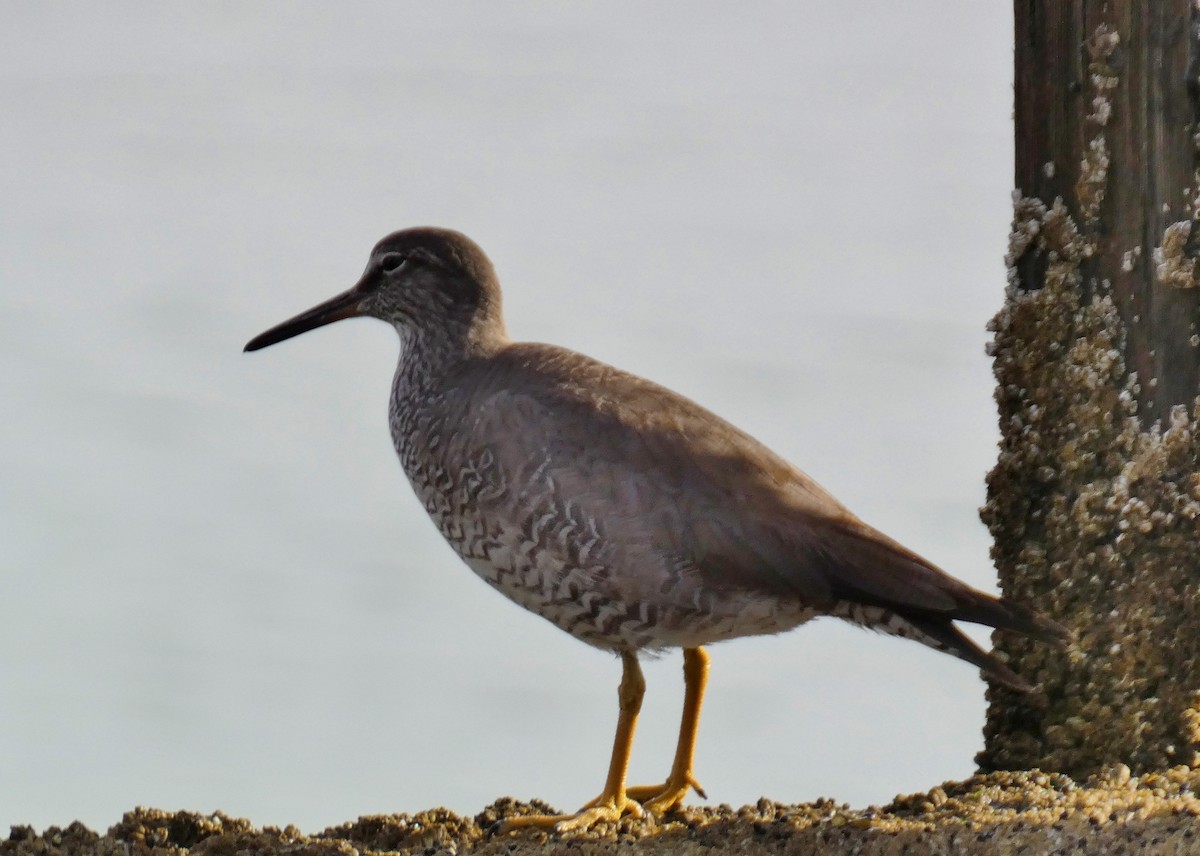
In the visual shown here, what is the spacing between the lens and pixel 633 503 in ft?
19.3

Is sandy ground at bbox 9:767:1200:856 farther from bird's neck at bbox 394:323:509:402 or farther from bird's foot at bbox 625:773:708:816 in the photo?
bird's neck at bbox 394:323:509:402

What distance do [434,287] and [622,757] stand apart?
6.90 ft

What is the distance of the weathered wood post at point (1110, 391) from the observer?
20.1ft

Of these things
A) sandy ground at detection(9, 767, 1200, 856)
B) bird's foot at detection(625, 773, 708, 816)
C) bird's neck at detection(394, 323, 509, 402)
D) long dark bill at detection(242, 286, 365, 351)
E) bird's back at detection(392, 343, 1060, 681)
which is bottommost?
sandy ground at detection(9, 767, 1200, 856)

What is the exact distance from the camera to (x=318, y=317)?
24.1 ft

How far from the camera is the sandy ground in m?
5.50

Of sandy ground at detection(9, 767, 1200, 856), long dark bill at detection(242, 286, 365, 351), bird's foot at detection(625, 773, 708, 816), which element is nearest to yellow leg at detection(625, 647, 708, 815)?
bird's foot at detection(625, 773, 708, 816)

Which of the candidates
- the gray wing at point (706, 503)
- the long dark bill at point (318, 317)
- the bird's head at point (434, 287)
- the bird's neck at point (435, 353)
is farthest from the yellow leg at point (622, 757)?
the long dark bill at point (318, 317)

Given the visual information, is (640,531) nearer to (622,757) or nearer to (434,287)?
(622,757)

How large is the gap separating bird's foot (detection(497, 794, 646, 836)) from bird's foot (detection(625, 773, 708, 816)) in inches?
3.7

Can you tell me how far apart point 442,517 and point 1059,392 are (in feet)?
7.86

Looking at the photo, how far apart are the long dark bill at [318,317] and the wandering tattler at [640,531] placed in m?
0.91

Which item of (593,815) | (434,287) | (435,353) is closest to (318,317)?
(434,287)

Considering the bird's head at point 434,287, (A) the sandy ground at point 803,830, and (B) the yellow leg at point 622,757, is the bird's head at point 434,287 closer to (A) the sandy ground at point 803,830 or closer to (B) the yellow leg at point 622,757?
(B) the yellow leg at point 622,757
